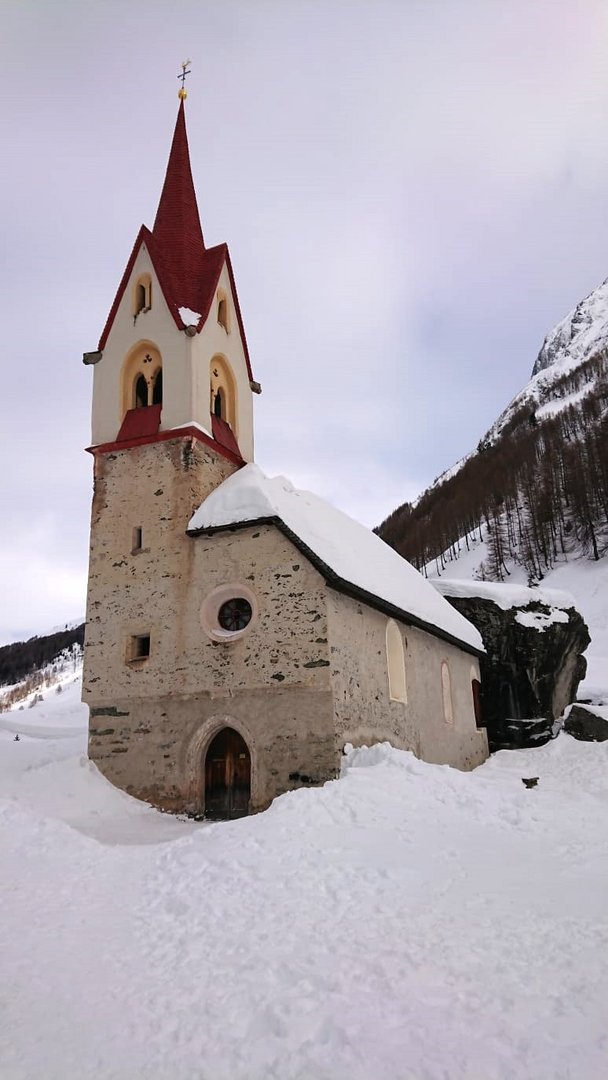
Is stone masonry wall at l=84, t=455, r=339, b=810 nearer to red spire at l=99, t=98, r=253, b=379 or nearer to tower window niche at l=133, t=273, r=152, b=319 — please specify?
tower window niche at l=133, t=273, r=152, b=319

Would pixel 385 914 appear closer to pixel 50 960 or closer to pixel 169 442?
pixel 50 960

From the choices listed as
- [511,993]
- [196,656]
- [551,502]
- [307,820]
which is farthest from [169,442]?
[551,502]

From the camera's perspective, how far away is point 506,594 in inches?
987

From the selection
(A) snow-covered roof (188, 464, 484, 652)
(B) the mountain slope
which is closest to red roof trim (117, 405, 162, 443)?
(A) snow-covered roof (188, 464, 484, 652)

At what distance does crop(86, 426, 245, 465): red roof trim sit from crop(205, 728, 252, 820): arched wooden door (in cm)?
641

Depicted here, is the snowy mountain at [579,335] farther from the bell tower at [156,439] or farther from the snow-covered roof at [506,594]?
the bell tower at [156,439]

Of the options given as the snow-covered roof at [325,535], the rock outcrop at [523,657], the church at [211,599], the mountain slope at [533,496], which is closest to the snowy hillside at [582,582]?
the mountain slope at [533,496]

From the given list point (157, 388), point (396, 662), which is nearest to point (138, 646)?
point (396, 662)

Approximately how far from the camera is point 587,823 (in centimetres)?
1072

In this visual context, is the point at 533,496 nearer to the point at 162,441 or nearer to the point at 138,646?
the point at 162,441

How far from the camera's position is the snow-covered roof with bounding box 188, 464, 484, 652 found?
558 inches

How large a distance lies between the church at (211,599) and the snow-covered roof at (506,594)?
6.17m

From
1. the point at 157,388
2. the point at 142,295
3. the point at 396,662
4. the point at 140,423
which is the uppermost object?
the point at 142,295

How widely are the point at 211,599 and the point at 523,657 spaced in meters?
13.2
